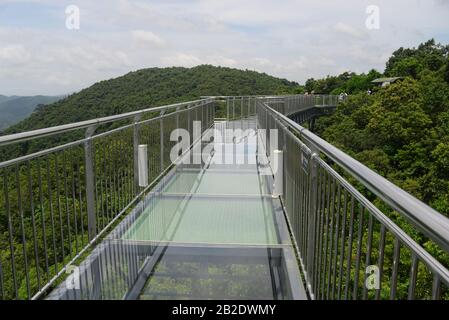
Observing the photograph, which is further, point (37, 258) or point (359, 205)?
point (37, 258)

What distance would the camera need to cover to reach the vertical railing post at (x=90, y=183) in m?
3.53

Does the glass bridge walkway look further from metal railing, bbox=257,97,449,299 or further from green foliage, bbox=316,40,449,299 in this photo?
green foliage, bbox=316,40,449,299

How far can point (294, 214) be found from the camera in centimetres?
421

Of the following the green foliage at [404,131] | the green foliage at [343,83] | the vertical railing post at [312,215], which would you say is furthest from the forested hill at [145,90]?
the vertical railing post at [312,215]

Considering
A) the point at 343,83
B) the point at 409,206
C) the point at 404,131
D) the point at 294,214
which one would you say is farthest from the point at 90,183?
the point at 343,83

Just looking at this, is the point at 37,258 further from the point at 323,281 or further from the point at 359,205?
the point at 359,205

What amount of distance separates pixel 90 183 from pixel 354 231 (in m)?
2.26

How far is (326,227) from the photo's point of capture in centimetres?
270

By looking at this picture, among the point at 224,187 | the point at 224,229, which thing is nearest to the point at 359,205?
the point at 224,229

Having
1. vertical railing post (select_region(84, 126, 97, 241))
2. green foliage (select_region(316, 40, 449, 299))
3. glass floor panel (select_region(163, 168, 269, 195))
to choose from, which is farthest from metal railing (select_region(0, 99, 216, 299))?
green foliage (select_region(316, 40, 449, 299))

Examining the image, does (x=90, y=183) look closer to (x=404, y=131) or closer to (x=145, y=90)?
(x=404, y=131)

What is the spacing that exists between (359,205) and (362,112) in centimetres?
6405

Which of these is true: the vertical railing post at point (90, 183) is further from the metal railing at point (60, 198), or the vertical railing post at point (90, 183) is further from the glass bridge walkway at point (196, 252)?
the glass bridge walkway at point (196, 252)
